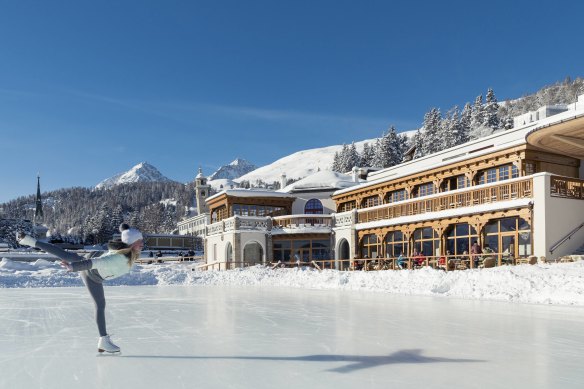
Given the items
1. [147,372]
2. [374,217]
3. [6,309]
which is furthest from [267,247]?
[147,372]

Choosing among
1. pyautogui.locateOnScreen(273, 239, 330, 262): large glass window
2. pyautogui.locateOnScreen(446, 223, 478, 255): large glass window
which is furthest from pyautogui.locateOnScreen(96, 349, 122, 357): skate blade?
pyautogui.locateOnScreen(273, 239, 330, 262): large glass window

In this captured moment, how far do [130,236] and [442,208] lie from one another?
21.5m

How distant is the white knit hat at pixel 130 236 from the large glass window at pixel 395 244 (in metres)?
24.0

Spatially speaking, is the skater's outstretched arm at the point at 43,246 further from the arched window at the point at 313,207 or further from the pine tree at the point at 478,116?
the pine tree at the point at 478,116

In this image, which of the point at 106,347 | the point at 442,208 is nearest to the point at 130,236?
the point at 106,347

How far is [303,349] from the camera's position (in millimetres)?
6016

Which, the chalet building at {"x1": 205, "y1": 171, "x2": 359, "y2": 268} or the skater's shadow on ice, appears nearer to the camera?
the skater's shadow on ice

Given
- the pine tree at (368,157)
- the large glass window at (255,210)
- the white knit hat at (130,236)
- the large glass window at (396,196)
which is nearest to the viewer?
the white knit hat at (130,236)

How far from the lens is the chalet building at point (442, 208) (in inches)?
750

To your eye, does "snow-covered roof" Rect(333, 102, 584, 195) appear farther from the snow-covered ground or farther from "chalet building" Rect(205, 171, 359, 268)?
the snow-covered ground

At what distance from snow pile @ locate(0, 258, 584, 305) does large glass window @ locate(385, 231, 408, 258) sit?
7661mm

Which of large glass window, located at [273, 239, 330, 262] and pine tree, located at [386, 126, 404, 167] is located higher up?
pine tree, located at [386, 126, 404, 167]

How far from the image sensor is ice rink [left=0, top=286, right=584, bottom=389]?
4.48 meters

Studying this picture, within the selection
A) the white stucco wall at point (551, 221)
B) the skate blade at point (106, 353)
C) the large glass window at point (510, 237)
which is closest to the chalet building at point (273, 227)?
the large glass window at point (510, 237)
